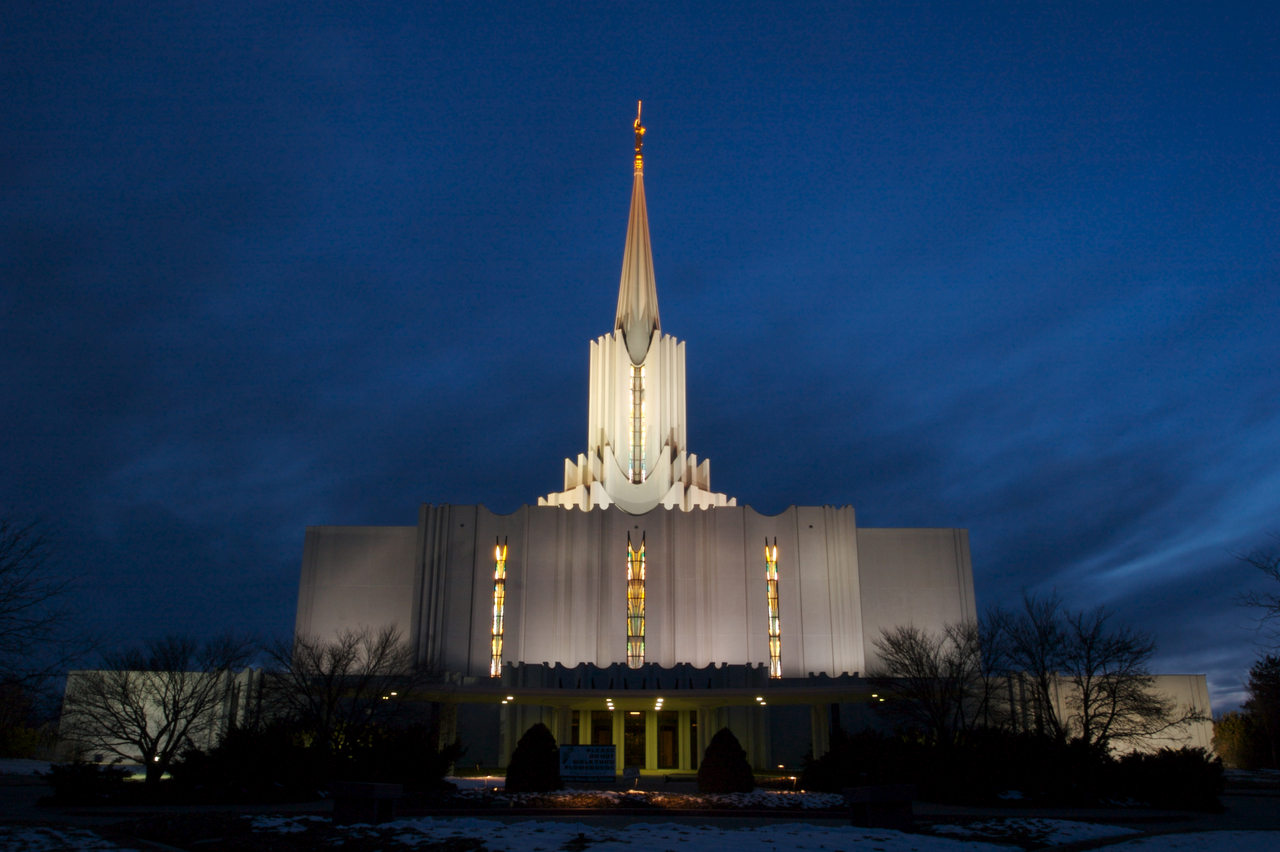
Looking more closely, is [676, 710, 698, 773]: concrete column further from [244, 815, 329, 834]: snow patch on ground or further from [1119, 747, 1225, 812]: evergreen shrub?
[244, 815, 329, 834]: snow patch on ground

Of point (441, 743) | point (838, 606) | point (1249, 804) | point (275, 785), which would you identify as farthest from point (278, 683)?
point (1249, 804)

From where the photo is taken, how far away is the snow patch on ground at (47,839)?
11.9m

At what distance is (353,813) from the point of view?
1565 cm

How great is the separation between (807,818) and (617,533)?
27043 mm

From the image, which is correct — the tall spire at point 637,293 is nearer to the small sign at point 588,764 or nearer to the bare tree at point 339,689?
the bare tree at point 339,689

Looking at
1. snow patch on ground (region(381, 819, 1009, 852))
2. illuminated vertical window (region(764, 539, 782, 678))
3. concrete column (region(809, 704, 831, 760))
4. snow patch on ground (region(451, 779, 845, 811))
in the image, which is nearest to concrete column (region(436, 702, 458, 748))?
illuminated vertical window (region(764, 539, 782, 678))

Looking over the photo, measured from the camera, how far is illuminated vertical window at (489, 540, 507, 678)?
43.6m

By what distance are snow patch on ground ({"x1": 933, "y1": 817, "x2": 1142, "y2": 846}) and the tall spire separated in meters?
40.3

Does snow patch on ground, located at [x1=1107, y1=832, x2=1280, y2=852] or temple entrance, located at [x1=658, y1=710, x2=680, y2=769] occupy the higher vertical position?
temple entrance, located at [x1=658, y1=710, x2=680, y2=769]

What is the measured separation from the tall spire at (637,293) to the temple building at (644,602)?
7597mm

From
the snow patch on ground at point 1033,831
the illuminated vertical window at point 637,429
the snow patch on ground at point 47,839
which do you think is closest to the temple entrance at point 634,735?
the illuminated vertical window at point 637,429

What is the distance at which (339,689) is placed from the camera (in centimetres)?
2991

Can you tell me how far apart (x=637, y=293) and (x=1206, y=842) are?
45.0 m

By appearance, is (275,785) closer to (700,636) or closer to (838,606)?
(700,636)
